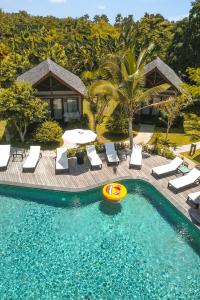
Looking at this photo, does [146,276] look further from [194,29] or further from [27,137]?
[194,29]

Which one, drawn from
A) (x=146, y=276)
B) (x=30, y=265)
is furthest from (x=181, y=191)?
(x=30, y=265)

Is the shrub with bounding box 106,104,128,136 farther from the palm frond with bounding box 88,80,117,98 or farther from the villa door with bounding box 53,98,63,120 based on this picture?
the villa door with bounding box 53,98,63,120

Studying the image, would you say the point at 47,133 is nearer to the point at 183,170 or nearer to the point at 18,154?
the point at 18,154

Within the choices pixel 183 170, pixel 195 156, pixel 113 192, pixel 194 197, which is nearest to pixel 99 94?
pixel 183 170

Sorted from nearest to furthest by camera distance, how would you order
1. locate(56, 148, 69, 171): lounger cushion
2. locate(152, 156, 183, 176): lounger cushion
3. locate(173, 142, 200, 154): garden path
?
locate(152, 156, 183, 176): lounger cushion, locate(56, 148, 69, 171): lounger cushion, locate(173, 142, 200, 154): garden path

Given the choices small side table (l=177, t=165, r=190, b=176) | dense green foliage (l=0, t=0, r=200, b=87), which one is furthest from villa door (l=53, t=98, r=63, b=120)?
small side table (l=177, t=165, r=190, b=176)

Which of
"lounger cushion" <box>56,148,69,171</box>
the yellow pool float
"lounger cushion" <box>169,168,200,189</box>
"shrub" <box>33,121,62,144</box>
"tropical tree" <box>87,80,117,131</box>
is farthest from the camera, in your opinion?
"shrub" <box>33,121,62,144</box>

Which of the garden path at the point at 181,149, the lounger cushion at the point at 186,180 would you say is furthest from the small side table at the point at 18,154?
the garden path at the point at 181,149
